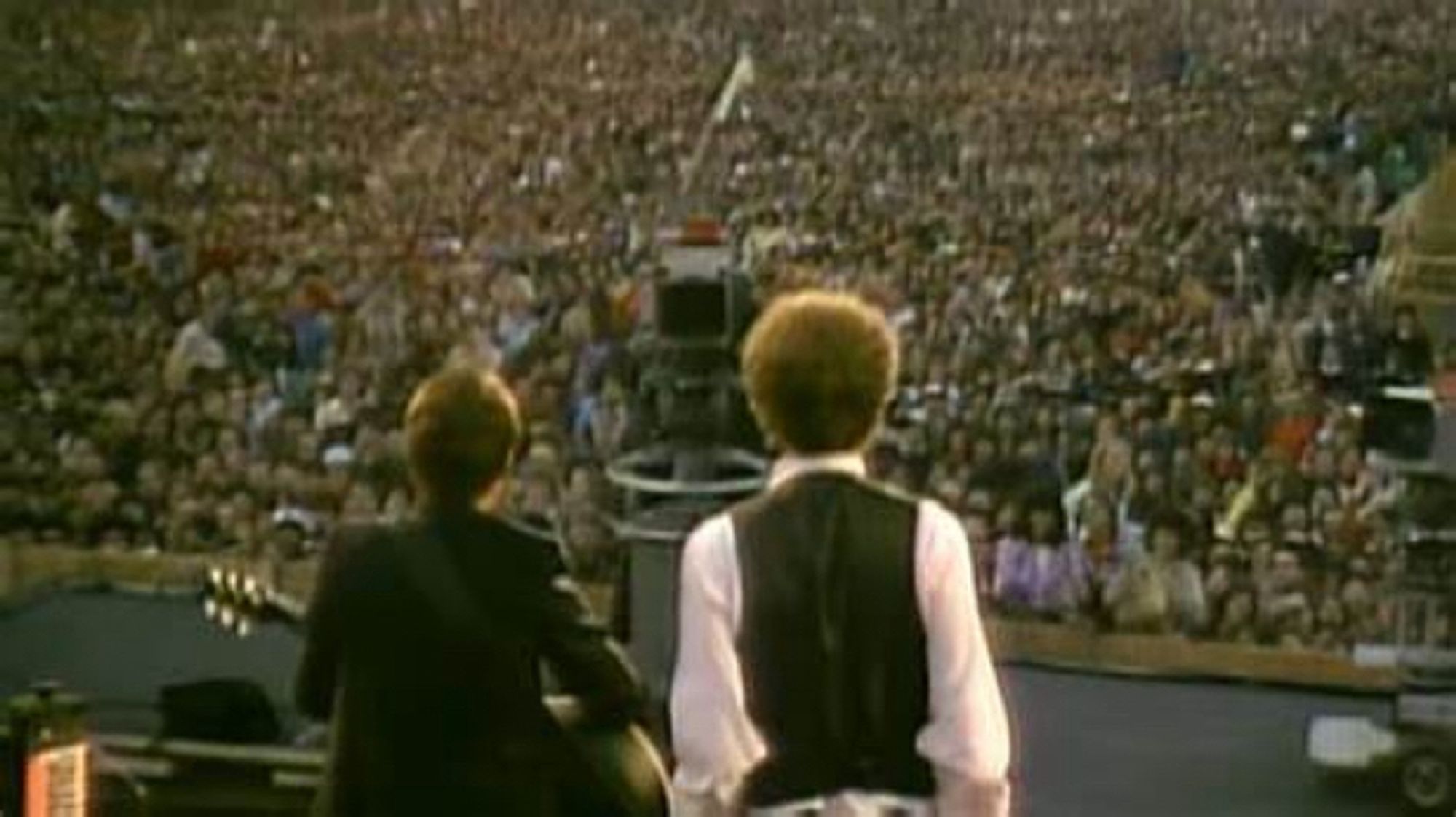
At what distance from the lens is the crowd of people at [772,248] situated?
5582mm

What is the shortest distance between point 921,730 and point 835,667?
0.11 meters

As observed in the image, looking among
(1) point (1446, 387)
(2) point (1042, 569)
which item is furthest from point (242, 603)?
(1) point (1446, 387)

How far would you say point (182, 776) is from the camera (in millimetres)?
5961

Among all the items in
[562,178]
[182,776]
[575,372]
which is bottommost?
[182,776]

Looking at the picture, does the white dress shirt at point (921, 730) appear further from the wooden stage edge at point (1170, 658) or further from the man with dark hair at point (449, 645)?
the wooden stage edge at point (1170, 658)

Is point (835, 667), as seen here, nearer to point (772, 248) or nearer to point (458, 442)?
point (458, 442)

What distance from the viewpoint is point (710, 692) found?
3.12 metres

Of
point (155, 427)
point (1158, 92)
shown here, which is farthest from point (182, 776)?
point (1158, 92)

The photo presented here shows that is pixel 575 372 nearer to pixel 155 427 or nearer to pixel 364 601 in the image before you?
pixel 155 427

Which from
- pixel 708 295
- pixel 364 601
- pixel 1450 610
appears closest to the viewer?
pixel 364 601

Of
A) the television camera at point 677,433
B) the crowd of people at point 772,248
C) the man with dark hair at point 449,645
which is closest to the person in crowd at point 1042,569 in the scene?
the crowd of people at point 772,248

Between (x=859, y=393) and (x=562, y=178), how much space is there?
A: 290 centimetres

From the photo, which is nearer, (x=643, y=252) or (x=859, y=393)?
(x=859, y=393)

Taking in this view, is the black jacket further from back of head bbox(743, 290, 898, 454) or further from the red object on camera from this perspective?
the red object on camera
